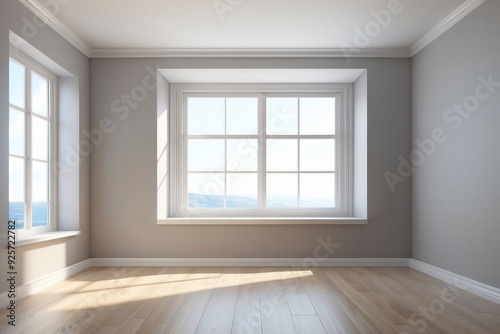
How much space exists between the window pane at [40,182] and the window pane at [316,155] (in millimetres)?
2790

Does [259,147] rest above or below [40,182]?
above

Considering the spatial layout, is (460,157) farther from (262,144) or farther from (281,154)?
(262,144)

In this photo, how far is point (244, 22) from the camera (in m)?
3.90

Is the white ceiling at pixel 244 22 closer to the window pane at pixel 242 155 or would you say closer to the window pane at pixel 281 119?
the window pane at pixel 281 119

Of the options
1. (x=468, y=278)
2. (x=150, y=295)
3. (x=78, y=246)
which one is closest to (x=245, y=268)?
(x=150, y=295)

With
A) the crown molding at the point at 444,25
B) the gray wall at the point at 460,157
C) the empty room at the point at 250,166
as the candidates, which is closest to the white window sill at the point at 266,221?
the empty room at the point at 250,166

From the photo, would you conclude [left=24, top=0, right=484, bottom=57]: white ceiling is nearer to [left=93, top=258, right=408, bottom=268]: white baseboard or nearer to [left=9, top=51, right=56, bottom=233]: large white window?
[left=9, top=51, right=56, bottom=233]: large white window

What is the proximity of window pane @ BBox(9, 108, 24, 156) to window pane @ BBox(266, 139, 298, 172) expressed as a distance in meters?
2.65

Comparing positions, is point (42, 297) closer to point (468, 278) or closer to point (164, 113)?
point (164, 113)

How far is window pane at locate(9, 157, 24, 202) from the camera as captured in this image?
138 inches

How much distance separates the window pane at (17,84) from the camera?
353cm

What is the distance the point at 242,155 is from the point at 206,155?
0.43m

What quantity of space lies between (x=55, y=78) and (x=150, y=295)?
7.78 feet

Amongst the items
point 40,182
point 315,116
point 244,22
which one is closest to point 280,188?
point 315,116
